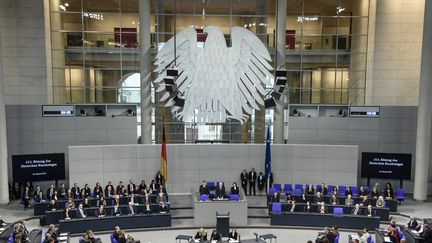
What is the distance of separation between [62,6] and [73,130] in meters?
6.81

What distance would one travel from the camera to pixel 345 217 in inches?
615

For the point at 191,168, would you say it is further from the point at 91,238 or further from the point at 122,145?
the point at 91,238

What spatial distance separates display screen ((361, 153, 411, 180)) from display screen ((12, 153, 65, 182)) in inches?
587

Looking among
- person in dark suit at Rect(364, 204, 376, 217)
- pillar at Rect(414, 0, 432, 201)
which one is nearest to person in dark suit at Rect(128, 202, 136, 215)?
person in dark suit at Rect(364, 204, 376, 217)

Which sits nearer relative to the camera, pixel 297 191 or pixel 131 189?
pixel 131 189

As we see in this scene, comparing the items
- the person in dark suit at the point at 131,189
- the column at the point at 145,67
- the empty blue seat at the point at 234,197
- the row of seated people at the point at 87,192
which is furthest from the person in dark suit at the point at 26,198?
the empty blue seat at the point at 234,197

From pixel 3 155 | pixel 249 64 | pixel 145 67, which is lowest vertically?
pixel 3 155

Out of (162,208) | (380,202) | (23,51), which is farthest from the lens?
(23,51)

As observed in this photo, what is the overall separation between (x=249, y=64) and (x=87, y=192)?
9696mm

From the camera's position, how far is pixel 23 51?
827 inches

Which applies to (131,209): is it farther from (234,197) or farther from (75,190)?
(234,197)

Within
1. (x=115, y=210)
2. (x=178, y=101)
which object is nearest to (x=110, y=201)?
(x=115, y=210)

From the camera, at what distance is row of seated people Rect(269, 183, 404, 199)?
18062 mm

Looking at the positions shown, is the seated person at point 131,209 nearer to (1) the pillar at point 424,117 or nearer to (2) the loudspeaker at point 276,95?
(2) the loudspeaker at point 276,95
